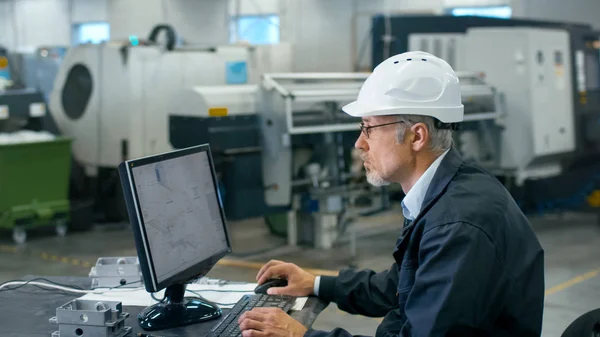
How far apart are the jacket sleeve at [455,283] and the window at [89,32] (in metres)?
14.1

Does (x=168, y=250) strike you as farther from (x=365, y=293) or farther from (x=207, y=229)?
(x=365, y=293)

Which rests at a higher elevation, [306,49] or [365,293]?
[306,49]

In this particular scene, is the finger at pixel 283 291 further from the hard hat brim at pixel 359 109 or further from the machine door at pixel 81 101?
the machine door at pixel 81 101

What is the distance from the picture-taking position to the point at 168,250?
2186 millimetres

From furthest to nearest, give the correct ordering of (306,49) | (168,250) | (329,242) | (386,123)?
(306,49) < (329,242) < (168,250) < (386,123)

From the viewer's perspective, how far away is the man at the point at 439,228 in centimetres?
176

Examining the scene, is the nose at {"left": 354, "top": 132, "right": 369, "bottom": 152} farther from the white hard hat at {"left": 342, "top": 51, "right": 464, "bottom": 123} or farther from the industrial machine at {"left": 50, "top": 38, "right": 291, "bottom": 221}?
the industrial machine at {"left": 50, "top": 38, "right": 291, "bottom": 221}

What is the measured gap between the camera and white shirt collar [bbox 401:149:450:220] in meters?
2.02

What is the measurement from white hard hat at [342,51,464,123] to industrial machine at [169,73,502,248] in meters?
3.66

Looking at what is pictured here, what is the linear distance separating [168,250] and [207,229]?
22 centimetres

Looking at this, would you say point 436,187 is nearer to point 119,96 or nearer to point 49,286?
point 49,286

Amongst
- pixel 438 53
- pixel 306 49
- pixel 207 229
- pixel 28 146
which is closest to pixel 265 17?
pixel 306 49

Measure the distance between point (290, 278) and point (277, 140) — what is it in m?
3.48

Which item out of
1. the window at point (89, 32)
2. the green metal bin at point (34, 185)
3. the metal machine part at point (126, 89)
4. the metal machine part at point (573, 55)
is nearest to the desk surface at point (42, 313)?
the green metal bin at point (34, 185)
